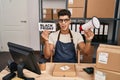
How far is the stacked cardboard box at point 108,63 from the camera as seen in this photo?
1.15m

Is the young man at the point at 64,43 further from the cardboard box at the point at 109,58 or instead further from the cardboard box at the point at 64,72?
the cardboard box at the point at 109,58

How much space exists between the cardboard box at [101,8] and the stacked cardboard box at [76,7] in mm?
124

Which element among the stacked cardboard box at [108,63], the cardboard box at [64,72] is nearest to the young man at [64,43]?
the cardboard box at [64,72]

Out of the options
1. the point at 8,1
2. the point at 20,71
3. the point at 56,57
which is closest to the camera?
the point at 20,71

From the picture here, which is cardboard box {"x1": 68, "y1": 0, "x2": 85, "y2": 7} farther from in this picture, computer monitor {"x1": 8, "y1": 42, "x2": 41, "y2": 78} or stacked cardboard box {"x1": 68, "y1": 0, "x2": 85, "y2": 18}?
computer monitor {"x1": 8, "y1": 42, "x2": 41, "y2": 78}

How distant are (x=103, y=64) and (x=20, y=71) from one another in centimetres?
69

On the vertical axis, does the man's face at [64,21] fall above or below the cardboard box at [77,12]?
below

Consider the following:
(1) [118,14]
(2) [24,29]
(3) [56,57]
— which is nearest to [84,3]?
(1) [118,14]

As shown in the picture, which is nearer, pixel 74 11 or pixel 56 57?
pixel 56 57

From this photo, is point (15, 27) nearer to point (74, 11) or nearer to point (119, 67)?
point (74, 11)

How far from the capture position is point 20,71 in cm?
133

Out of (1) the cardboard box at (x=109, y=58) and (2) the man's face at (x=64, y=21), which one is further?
(2) the man's face at (x=64, y=21)

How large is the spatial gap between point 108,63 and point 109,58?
42 millimetres

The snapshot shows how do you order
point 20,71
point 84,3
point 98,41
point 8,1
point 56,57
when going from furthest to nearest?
point 8,1, point 98,41, point 84,3, point 56,57, point 20,71
